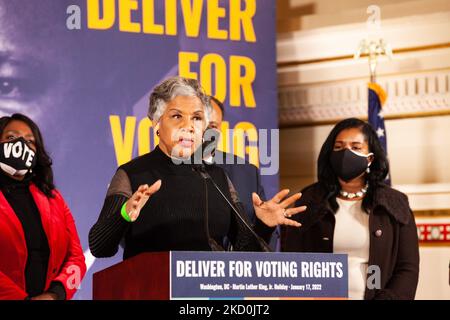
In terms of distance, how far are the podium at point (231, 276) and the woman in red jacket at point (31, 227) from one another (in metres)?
0.83

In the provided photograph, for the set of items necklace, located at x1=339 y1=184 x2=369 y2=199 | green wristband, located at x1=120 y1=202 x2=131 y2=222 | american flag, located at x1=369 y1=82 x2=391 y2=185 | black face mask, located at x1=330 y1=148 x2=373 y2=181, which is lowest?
necklace, located at x1=339 y1=184 x2=369 y2=199

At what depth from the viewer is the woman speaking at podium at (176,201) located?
304 centimetres

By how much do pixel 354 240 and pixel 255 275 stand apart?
1.36 meters

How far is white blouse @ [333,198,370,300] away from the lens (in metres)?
3.81

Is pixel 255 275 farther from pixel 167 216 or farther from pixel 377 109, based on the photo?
pixel 377 109

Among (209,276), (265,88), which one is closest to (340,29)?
(265,88)

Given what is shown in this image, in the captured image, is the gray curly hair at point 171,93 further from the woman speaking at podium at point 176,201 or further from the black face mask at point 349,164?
the black face mask at point 349,164

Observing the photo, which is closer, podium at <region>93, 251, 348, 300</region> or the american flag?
podium at <region>93, 251, 348, 300</region>

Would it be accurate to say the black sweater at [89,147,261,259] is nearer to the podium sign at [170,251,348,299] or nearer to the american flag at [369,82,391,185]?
the podium sign at [170,251,348,299]

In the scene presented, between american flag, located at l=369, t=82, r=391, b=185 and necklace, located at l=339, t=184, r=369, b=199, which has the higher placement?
american flag, located at l=369, t=82, r=391, b=185

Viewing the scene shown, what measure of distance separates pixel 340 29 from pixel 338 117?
55 centimetres

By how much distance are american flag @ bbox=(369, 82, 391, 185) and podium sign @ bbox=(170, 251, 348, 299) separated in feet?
8.88

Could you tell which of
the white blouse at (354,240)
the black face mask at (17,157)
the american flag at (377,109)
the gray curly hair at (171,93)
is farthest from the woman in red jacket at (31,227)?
the american flag at (377,109)

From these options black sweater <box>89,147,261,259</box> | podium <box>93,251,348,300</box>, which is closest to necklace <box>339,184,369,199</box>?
black sweater <box>89,147,261,259</box>
